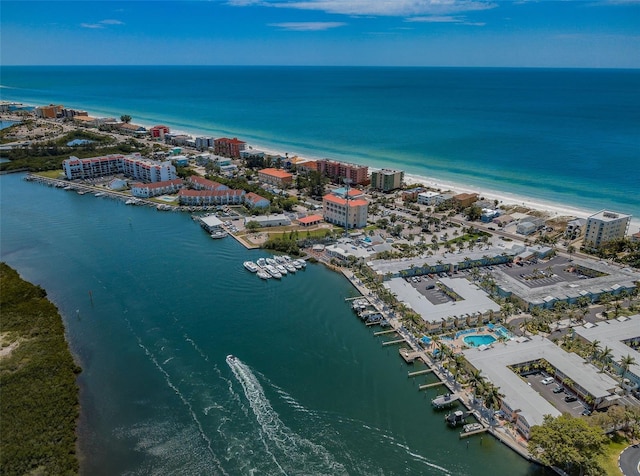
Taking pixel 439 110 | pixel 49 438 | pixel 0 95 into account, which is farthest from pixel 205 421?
pixel 0 95

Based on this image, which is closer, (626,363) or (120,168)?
(626,363)

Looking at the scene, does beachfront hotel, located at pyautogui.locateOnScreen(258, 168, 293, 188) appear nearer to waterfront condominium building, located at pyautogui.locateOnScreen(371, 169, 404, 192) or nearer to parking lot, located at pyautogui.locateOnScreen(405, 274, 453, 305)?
waterfront condominium building, located at pyautogui.locateOnScreen(371, 169, 404, 192)

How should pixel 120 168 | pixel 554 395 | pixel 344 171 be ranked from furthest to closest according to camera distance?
pixel 120 168, pixel 344 171, pixel 554 395

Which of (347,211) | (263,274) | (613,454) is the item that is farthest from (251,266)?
(613,454)

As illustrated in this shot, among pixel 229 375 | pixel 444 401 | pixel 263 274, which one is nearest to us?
pixel 444 401

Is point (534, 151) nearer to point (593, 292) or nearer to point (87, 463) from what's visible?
point (593, 292)

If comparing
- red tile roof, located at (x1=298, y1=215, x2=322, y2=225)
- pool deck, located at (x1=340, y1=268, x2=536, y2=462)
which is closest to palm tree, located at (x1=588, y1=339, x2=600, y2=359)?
pool deck, located at (x1=340, y1=268, x2=536, y2=462)

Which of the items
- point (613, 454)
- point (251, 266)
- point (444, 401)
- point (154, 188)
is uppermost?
point (154, 188)

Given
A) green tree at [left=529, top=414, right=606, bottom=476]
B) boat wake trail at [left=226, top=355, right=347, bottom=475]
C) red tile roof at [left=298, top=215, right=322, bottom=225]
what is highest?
red tile roof at [left=298, top=215, right=322, bottom=225]

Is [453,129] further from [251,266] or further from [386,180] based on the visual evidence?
[251,266]
